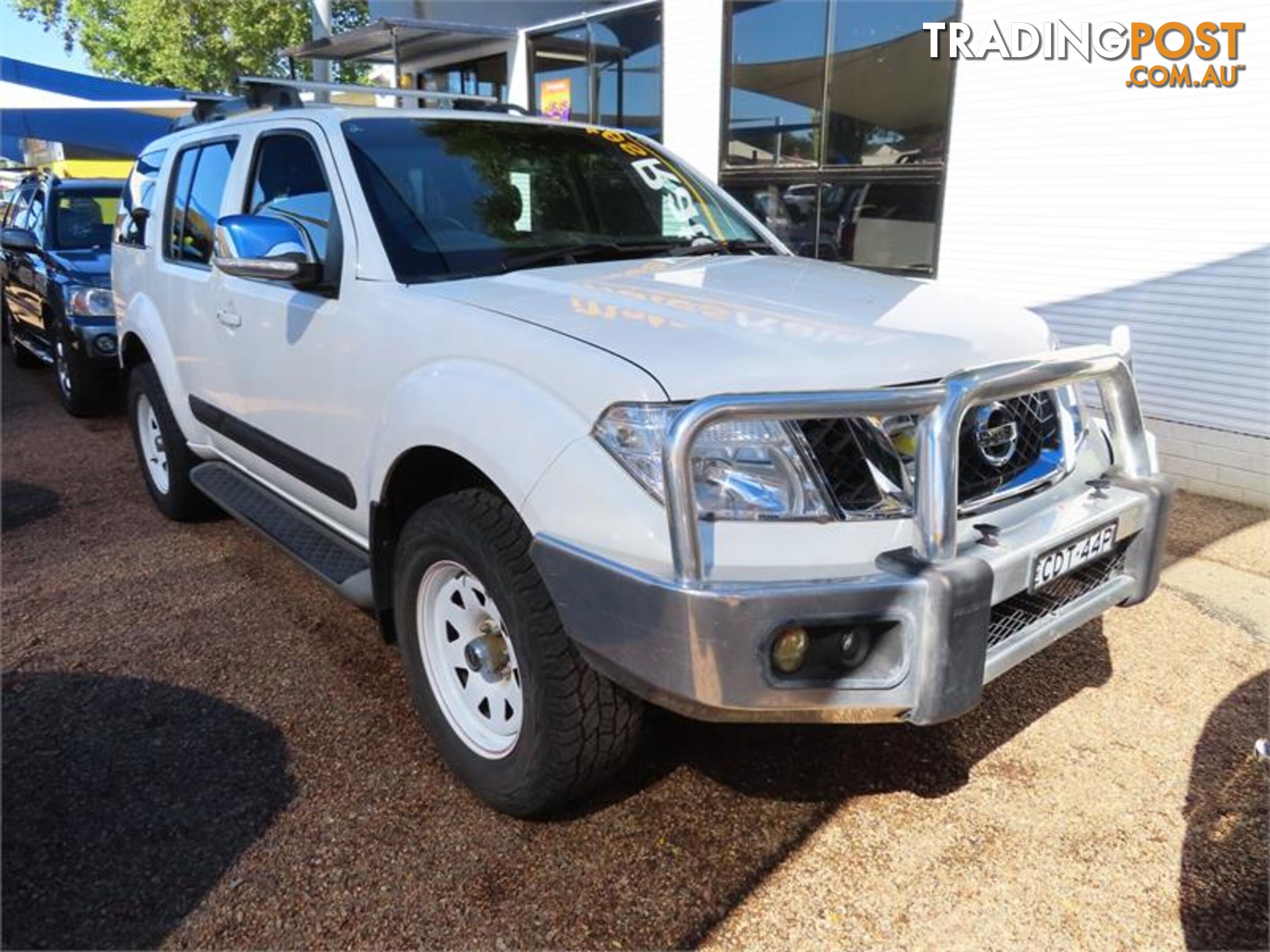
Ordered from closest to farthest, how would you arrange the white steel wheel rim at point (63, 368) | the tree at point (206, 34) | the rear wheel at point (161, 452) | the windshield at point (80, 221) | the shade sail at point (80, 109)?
the rear wheel at point (161, 452), the white steel wheel rim at point (63, 368), the windshield at point (80, 221), the shade sail at point (80, 109), the tree at point (206, 34)

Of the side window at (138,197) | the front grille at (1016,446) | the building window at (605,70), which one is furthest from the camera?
the building window at (605,70)

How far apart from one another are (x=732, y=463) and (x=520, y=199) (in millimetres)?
1669

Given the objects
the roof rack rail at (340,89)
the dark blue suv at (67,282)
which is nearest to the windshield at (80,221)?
the dark blue suv at (67,282)

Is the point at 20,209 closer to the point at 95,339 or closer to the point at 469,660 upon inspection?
the point at 95,339

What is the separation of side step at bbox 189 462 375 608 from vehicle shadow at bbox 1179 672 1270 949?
2.40 m

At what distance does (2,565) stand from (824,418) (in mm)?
4219

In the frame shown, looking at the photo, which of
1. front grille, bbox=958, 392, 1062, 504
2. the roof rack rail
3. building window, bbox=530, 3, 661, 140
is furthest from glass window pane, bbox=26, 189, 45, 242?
front grille, bbox=958, 392, 1062, 504

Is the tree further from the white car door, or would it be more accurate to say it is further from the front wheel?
the front wheel

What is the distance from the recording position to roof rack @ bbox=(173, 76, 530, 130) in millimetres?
3996

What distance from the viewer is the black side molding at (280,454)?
10.6 ft

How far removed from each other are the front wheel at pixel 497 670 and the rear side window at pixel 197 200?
6.90ft

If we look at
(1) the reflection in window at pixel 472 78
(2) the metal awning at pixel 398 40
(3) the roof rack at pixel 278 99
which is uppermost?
(2) the metal awning at pixel 398 40

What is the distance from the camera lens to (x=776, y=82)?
25.8 feet

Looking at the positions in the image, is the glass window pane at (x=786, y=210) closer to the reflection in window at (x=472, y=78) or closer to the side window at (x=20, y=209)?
the reflection in window at (x=472, y=78)
